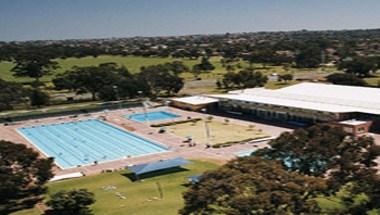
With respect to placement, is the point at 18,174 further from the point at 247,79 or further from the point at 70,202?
the point at 247,79

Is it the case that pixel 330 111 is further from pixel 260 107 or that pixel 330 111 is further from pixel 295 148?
pixel 295 148

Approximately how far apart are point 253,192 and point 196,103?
114 feet

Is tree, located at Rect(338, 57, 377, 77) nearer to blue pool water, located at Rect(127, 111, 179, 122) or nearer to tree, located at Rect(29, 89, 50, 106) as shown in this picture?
blue pool water, located at Rect(127, 111, 179, 122)

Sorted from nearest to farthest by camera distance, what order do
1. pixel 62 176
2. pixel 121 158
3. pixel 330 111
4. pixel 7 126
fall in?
pixel 62 176, pixel 121 158, pixel 330 111, pixel 7 126

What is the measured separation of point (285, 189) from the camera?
1543 cm

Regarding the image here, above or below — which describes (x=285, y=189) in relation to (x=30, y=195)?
above

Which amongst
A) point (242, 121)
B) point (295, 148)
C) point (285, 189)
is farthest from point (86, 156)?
point (285, 189)

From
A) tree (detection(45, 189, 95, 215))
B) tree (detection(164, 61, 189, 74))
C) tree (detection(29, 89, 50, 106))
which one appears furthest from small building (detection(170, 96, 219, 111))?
tree (detection(45, 189, 95, 215))

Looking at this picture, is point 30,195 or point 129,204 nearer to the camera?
point 129,204

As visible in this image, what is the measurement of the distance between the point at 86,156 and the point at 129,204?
12.4 metres

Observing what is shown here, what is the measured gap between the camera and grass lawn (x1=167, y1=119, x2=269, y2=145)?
36.5m

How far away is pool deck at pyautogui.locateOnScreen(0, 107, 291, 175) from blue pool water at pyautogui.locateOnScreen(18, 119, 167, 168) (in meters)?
0.95

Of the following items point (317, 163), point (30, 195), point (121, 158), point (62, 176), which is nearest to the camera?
point (317, 163)

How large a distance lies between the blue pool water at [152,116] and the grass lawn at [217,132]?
4535mm
